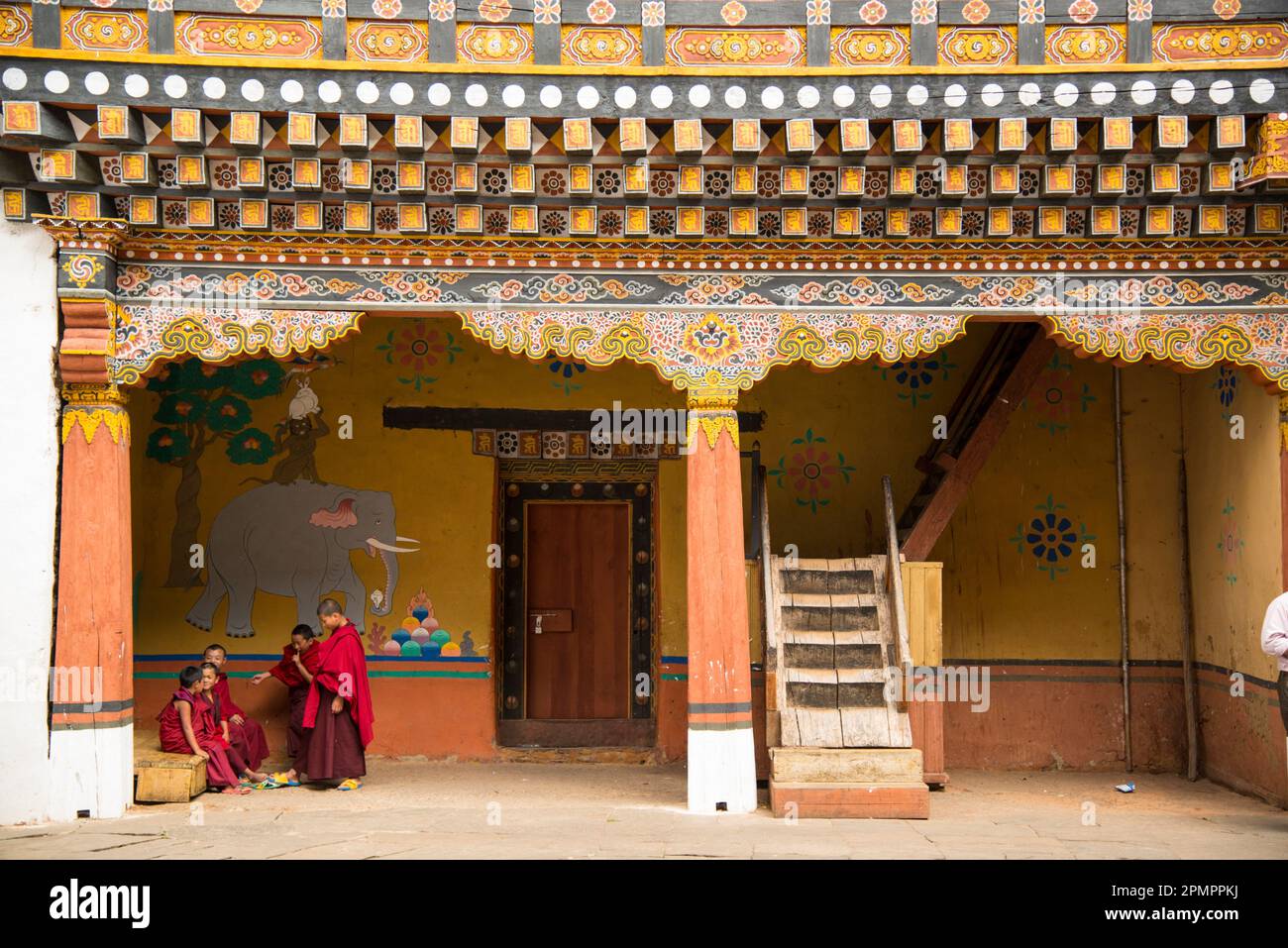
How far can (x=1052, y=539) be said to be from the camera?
9656 mm

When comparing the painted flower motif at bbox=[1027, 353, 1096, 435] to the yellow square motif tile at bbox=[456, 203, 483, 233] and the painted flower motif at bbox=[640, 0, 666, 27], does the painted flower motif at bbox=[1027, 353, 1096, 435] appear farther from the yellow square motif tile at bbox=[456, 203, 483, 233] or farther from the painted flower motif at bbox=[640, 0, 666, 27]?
the yellow square motif tile at bbox=[456, 203, 483, 233]

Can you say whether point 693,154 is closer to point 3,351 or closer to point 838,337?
point 838,337

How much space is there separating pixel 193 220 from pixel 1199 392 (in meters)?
6.71

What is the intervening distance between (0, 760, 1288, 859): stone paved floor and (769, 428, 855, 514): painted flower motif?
2.30 meters

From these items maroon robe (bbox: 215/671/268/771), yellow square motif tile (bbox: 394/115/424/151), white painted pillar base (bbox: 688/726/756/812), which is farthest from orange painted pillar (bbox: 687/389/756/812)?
maroon robe (bbox: 215/671/268/771)

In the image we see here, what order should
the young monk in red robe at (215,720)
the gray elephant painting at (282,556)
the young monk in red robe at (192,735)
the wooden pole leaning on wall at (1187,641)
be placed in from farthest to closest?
the gray elephant painting at (282,556), the wooden pole leaning on wall at (1187,641), the young monk in red robe at (215,720), the young monk in red robe at (192,735)

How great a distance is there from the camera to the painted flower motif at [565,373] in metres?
9.73

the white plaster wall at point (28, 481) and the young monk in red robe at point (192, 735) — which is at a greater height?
the white plaster wall at point (28, 481)

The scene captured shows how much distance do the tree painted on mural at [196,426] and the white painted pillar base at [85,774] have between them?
2216mm

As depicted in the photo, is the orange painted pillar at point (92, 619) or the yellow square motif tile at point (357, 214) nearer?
the orange painted pillar at point (92, 619)

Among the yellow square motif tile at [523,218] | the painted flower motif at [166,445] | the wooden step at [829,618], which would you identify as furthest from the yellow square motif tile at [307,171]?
the wooden step at [829,618]

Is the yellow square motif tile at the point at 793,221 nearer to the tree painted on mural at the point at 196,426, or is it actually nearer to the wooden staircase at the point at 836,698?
the wooden staircase at the point at 836,698

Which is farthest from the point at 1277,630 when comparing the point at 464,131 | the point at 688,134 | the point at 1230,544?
the point at 464,131

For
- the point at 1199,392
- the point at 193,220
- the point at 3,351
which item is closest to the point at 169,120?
the point at 193,220
